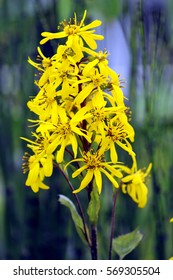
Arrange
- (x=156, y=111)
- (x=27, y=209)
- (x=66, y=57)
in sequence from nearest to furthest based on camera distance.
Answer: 1. (x=66, y=57)
2. (x=156, y=111)
3. (x=27, y=209)

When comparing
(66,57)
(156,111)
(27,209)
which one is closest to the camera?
(66,57)

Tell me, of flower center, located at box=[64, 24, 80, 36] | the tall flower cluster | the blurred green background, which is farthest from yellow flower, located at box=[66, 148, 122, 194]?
the blurred green background

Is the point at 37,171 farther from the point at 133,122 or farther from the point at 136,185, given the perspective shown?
the point at 133,122

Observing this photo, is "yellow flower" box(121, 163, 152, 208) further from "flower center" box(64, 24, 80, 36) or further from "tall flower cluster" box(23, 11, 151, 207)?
"flower center" box(64, 24, 80, 36)

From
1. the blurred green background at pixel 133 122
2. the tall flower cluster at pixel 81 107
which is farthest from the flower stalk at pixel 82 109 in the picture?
the blurred green background at pixel 133 122

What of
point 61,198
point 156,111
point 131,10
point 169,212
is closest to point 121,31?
point 131,10

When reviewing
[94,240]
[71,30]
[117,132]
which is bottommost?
[94,240]

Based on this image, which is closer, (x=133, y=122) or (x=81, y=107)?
(x=81, y=107)

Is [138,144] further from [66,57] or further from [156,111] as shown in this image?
[66,57]

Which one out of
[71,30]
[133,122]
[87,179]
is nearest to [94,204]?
[87,179]
